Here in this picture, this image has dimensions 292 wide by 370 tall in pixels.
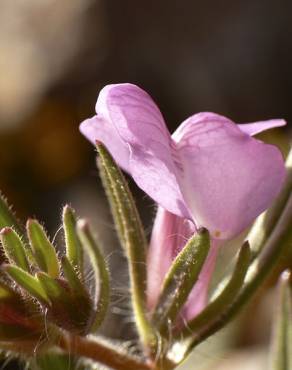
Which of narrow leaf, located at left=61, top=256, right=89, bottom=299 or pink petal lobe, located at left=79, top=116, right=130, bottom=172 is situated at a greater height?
pink petal lobe, located at left=79, top=116, right=130, bottom=172

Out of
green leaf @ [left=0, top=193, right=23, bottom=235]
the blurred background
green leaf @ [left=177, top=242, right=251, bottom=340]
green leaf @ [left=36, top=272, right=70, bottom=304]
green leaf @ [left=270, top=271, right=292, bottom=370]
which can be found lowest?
the blurred background

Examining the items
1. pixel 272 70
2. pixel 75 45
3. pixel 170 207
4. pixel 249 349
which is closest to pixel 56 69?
pixel 75 45

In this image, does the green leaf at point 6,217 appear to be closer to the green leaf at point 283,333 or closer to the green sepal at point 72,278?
the green sepal at point 72,278

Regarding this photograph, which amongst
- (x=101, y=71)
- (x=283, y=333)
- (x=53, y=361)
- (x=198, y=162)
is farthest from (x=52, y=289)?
(x=101, y=71)

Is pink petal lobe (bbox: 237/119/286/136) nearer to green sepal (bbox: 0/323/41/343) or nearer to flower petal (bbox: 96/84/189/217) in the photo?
flower petal (bbox: 96/84/189/217)

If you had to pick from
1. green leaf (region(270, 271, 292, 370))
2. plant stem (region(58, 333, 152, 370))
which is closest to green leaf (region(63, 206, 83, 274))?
plant stem (region(58, 333, 152, 370))

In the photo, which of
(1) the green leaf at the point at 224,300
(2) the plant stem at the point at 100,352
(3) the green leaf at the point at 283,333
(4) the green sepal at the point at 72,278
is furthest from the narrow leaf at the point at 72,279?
(3) the green leaf at the point at 283,333

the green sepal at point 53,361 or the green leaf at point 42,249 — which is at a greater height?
the green leaf at point 42,249

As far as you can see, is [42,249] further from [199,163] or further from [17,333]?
[199,163]
